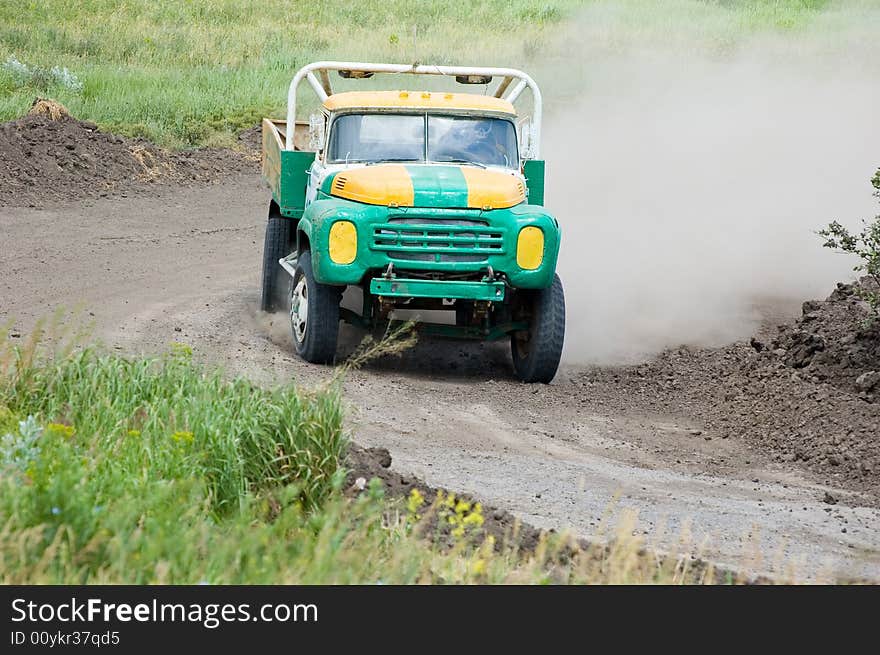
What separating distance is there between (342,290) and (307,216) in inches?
27.3

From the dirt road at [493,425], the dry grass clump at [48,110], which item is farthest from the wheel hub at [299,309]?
the dry grass clump at [48,110]

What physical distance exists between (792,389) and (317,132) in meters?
4.80

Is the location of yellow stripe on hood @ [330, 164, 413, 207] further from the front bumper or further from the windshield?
the windshield

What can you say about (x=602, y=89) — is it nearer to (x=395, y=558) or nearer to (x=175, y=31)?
(x=175, y=31)

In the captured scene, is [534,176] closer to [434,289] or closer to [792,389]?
Result: [434,289]

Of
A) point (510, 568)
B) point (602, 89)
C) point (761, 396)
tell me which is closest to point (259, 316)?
point (761, 396)

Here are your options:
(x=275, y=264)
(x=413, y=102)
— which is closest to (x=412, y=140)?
(x=413, y=102)

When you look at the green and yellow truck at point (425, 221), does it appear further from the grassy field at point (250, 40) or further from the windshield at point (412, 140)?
the grassy field at point (250, 40)

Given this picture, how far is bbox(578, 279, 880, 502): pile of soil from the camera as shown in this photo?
33.8 ft

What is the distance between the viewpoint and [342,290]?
12109 mm

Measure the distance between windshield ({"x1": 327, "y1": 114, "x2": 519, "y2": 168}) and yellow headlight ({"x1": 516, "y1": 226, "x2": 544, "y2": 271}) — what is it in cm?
121

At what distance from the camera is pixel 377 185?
11812 mm

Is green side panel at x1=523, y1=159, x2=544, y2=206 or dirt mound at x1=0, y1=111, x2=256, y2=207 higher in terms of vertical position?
green side panel at x1=523, y1=159, x2=544, y2=206

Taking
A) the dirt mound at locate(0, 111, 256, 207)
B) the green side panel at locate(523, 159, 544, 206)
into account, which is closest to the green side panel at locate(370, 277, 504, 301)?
the green side panel at locate(523, 159, 544, 206)
